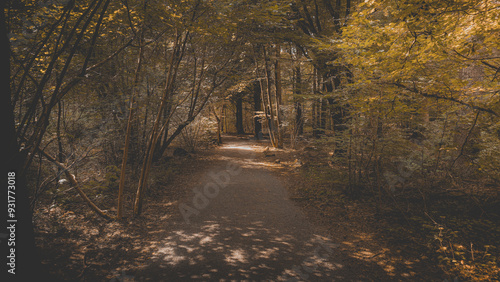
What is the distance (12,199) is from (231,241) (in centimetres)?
344

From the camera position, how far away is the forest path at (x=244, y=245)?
3639 millimetres

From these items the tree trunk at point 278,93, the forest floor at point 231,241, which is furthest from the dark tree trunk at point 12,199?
the tree trunk at point 278,93

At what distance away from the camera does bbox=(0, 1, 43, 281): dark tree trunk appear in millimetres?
2340

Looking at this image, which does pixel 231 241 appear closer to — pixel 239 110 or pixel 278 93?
pixel 278 93

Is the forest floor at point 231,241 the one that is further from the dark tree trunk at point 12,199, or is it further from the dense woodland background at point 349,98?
the dark tree trunk at point 12,199

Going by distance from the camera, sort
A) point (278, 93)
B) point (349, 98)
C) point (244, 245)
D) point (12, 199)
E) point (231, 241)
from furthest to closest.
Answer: point (278, 93)
point (349, 98)
point (231, 241)
point (244, 245)
point (12, 199)

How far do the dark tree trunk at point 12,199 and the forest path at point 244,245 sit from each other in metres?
1.52

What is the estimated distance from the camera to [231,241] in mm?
4621

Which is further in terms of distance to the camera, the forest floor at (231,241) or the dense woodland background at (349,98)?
the forest floor at (231,241)

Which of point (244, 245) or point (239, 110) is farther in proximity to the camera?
point (239, 110)

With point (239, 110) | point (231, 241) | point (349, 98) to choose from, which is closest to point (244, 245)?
point (231, 241)

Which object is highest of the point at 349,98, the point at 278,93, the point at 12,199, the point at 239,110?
the point at 278,93

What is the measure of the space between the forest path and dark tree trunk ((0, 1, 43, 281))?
1516mm

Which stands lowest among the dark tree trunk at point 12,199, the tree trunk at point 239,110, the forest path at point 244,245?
the forest path at point 244,245
